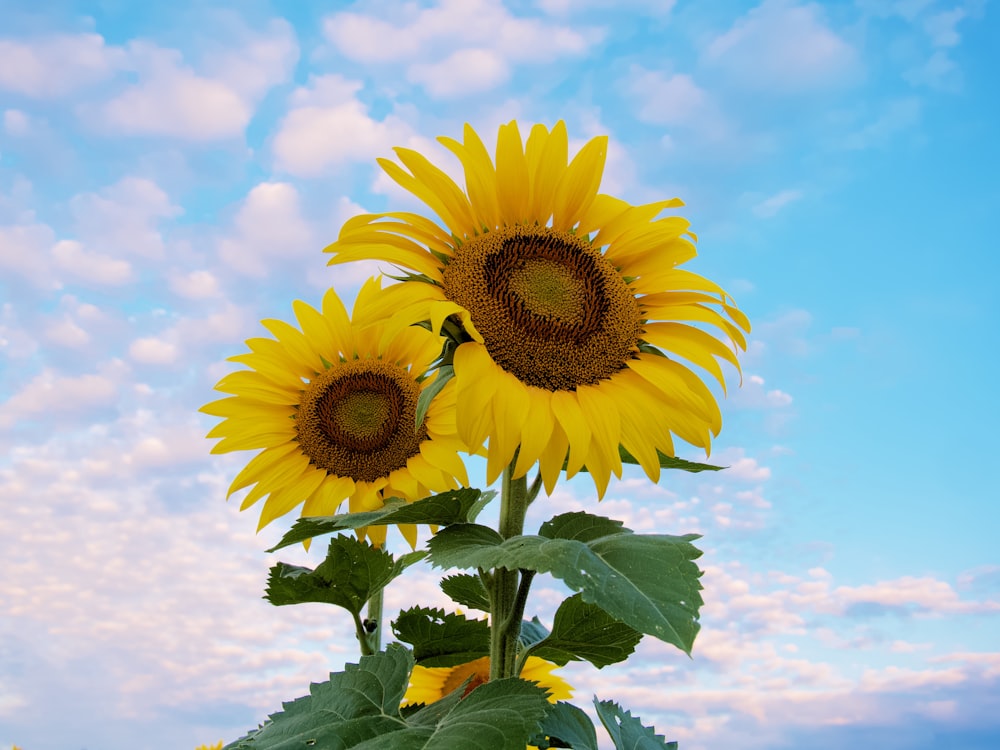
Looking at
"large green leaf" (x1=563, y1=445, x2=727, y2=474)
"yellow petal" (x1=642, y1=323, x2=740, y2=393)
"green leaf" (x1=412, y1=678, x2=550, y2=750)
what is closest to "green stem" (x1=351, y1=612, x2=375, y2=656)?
"green leaf" (x1=412, y1=678, x2=550, y2=750)

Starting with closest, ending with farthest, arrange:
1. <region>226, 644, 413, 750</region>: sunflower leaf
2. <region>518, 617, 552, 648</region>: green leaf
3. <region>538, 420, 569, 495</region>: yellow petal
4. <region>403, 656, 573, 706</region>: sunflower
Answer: <region>226, 644, 413, 750</region>: sunflower leaf, <region>538, 420, 569, 495</region>: yellow petal, <region>518, 617, 552, 648</region>: green leaf, <region>403, 656, 573, 706</region>: sunflower

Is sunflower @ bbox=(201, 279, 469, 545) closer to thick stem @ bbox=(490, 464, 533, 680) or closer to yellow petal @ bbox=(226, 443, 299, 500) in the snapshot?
yellow petal @ bbox=(226, 443, 299, 500)

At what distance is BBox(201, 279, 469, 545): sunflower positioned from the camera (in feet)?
13.3

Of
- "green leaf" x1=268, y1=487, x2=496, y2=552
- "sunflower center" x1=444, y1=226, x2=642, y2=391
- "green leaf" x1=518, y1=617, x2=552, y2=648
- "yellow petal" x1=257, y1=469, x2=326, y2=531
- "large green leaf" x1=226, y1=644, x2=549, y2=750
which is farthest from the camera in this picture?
"yellow petal" x1=257, y1=469, x2=326, y2=531

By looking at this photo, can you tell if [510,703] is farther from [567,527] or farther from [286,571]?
[286,571]

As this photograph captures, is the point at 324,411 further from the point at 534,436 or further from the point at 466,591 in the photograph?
the point at 534,436

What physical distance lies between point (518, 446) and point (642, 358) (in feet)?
1.70

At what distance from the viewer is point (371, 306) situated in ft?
8.45

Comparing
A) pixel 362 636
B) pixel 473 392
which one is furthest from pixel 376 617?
pixel 473 392

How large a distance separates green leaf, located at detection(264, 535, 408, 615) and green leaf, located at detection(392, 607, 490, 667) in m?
0.16

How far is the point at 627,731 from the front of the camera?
3.06 metres

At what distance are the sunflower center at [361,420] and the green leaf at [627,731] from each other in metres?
1.41

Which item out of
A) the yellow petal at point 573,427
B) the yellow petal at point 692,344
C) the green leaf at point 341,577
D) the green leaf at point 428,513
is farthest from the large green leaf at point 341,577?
the yellow petal at point 692,344

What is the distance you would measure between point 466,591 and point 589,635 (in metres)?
0.45
